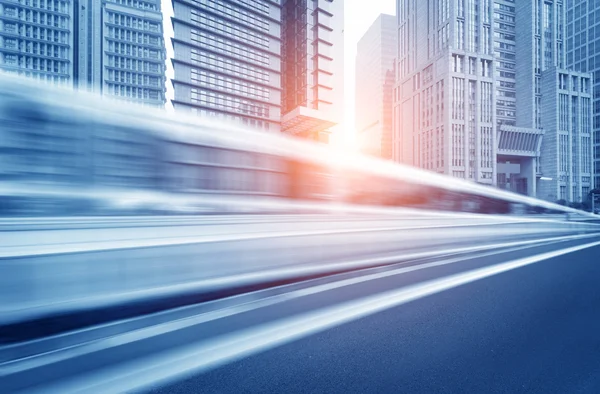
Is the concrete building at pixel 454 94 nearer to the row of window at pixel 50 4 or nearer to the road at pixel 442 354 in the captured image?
the road at pixel 442 354

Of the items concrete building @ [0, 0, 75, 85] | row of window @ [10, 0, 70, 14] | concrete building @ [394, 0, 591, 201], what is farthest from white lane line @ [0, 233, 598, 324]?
row of window @ [10, 0, 70, 14]

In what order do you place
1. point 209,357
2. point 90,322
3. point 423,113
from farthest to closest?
point 423,113
point 90,322
point 209,357

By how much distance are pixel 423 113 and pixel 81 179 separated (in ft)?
197

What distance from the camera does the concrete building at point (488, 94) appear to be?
5200cm

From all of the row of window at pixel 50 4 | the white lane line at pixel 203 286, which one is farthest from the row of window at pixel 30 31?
the white lane line at pixel 203 286

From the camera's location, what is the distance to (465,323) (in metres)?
3.62

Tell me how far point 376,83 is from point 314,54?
6214 cm

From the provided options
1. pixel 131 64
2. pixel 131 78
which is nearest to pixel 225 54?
pixel 131 64

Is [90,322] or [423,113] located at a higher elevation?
[423,113]

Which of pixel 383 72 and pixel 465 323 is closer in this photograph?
pixel 465 323

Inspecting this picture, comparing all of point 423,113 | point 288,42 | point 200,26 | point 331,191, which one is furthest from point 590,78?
point 331,191

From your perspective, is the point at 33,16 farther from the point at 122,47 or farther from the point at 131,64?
the point at 131,64

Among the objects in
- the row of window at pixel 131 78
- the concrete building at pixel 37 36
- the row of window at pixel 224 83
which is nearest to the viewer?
the row of window at pixel 224 83

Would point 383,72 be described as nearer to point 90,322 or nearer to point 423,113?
point 423,113
